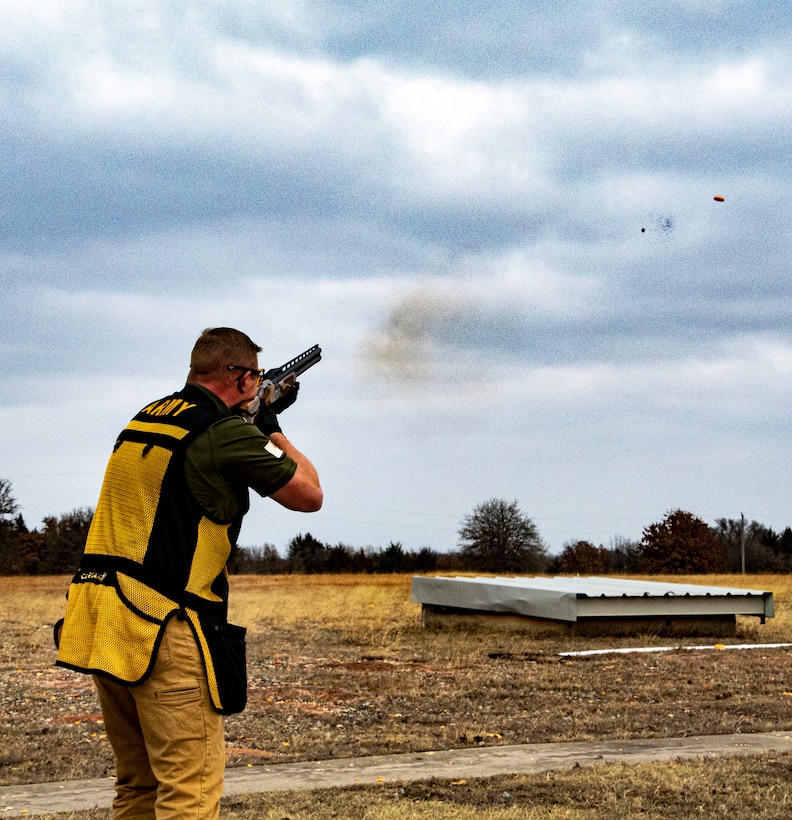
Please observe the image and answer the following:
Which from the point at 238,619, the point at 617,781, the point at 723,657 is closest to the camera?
the point at 617,781

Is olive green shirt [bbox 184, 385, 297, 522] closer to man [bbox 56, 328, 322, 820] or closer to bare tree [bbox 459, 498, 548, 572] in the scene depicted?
man [bbox 56, 328, 322, 820]

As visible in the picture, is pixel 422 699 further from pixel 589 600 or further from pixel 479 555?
pixel 479 555

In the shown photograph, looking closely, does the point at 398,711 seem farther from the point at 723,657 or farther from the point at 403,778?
the point at 723,657

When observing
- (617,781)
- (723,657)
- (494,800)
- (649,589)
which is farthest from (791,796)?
(649,589)

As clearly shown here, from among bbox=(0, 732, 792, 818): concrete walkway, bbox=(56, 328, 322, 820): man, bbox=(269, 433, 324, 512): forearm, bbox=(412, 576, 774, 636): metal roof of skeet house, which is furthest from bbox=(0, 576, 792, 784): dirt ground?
bbox=(269, 433, 324, 512): forearm

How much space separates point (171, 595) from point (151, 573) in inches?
4.0

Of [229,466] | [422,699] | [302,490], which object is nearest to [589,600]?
[422,699]

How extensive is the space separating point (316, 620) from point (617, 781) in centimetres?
1431

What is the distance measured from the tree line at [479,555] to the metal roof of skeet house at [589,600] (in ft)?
110

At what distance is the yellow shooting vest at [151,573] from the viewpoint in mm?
3828

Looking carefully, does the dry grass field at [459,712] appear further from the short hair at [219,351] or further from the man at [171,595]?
the short hair at [219,351]

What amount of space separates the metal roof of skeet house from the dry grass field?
1.45ft

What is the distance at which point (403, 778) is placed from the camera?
23.4ft

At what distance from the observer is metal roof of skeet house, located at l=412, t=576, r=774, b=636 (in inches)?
650
